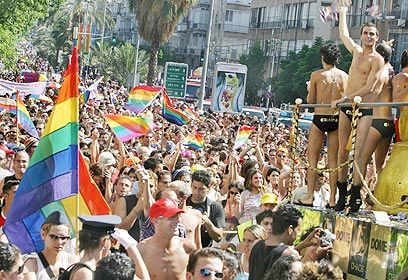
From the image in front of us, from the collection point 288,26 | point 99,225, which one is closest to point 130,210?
point 99,225

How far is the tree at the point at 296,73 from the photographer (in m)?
60.4

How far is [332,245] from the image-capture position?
9516 mm

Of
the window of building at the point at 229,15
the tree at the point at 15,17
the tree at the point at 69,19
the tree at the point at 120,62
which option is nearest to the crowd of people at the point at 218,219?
the tree at the point at 15,17

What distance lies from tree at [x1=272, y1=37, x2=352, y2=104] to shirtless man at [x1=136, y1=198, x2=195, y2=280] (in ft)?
161

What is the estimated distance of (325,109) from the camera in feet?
36.9

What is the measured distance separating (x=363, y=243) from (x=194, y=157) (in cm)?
1077

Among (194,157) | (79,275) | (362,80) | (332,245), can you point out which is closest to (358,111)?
(362,80)

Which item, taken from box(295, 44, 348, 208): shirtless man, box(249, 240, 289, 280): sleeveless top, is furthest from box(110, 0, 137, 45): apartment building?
box(249, 240, 289, 280): sleeveless top

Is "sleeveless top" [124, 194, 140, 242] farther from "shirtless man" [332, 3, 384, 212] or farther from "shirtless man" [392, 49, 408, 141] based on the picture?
"shirtless man" [392, 49, 408, 141]

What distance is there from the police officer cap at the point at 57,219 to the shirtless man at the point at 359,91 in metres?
2.84

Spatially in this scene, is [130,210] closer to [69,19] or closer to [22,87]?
[22,87]

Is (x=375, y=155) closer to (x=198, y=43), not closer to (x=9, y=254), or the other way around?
(x=9, y=254)

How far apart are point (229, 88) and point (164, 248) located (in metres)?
25.1

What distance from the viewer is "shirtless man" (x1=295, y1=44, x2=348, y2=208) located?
36.7 ft
